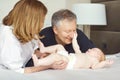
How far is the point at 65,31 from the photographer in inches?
65.7

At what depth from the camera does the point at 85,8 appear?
2584 millimetres

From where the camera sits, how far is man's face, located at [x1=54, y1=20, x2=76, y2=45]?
1.64 meters

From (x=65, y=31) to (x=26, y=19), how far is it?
1.18 feet

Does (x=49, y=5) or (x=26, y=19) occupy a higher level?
(x=26, y=19)

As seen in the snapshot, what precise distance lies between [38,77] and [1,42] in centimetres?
32

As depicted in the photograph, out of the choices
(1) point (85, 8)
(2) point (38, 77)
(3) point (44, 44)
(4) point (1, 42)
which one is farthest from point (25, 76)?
(1) point (85, 8)

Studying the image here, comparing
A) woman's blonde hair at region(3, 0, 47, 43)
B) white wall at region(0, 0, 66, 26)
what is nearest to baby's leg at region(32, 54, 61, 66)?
woman's blonde hair at region(3, 0, 47, 43)

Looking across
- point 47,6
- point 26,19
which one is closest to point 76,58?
point 26,19

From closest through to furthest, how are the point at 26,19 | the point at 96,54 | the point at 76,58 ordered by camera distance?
the point at 26,19 < the point at 76,58 < the point at 96,54

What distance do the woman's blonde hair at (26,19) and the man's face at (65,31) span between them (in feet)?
0.87

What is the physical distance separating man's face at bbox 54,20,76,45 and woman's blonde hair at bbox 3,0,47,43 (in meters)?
0.27

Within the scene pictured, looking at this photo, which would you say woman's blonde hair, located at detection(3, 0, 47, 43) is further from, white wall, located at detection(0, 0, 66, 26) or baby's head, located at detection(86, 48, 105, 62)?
white wall, located at detection(0, 0, 66, 26)

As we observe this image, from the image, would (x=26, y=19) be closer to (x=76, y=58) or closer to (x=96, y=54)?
(x=76, y=58)

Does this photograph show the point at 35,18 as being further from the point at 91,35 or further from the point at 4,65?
the point at 91,35
